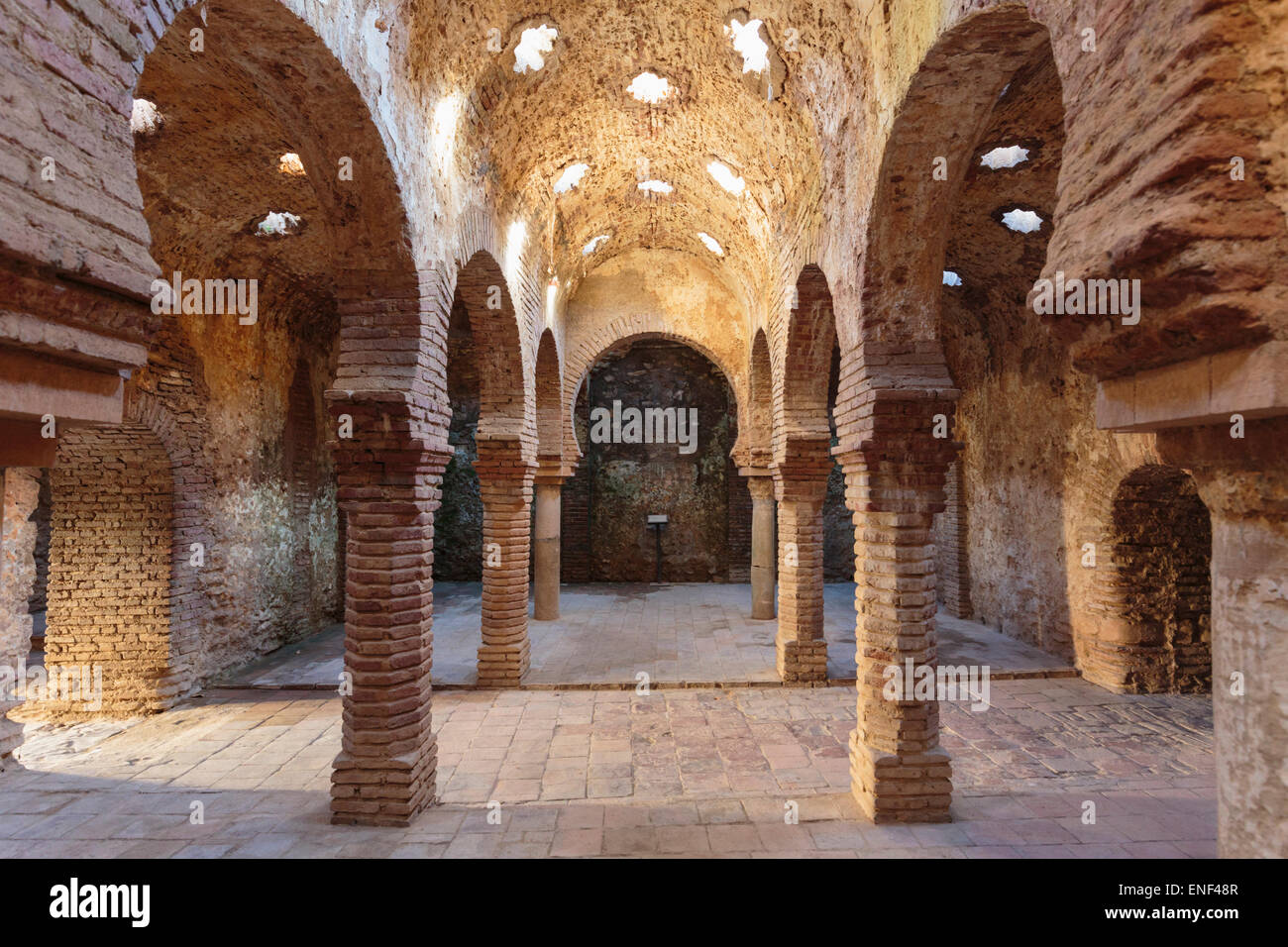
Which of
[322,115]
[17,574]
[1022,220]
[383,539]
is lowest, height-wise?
[17,574]

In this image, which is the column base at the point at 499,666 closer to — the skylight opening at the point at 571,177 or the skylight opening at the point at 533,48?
the skylight opening at the point at 571,177

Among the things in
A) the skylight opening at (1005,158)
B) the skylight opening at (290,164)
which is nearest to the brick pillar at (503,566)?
the skylight opening at (290,164)

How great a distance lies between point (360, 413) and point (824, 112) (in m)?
4.29

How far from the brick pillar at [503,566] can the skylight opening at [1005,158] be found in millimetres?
5798

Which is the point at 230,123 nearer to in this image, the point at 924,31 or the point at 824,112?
the point at 824,112

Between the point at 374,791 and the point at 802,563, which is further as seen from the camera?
the point at 802,563

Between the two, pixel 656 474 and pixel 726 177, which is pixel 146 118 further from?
pixel 656 474

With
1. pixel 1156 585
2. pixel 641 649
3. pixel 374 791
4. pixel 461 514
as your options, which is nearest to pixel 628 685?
pixel 641 649

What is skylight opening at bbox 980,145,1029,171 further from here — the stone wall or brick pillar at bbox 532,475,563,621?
the stone wall

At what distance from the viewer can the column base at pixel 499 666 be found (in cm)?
792

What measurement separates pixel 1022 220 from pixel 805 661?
5.79 meters

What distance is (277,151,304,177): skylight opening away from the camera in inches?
245

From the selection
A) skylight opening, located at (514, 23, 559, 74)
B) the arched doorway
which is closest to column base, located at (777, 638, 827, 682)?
skylight opening, located at (514, 23, 559, 74)

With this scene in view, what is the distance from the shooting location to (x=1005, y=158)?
655 centimetres
